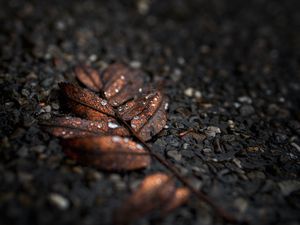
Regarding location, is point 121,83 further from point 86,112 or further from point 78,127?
point 78,127

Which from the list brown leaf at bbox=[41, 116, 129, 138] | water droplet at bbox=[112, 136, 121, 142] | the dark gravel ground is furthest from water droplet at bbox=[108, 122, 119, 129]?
the dark gravel ground

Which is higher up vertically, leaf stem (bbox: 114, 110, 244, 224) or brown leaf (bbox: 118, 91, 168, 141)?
brown leaf (bbox: 118, 91, 168, 141)

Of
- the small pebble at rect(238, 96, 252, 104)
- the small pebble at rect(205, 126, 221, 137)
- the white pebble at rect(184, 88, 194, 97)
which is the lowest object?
the small pebble at rect(238, 96, 252, 104)

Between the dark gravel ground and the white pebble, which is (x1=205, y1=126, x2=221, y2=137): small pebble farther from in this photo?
the white pebble

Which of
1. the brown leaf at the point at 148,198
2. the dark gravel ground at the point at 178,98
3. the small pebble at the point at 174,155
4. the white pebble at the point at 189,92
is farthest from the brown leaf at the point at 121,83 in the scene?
the brown leaf at the point at 148,198

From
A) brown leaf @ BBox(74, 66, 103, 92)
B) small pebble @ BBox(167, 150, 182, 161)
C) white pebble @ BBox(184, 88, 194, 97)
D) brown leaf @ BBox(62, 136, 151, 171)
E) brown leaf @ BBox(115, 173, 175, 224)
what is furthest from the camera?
white pebble @ BBox(184, 88, 194, 97)

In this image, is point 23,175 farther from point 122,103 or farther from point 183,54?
point 183,54

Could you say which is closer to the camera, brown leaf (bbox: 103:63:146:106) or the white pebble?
brown leaf (bbox: 103:63:146:106)
